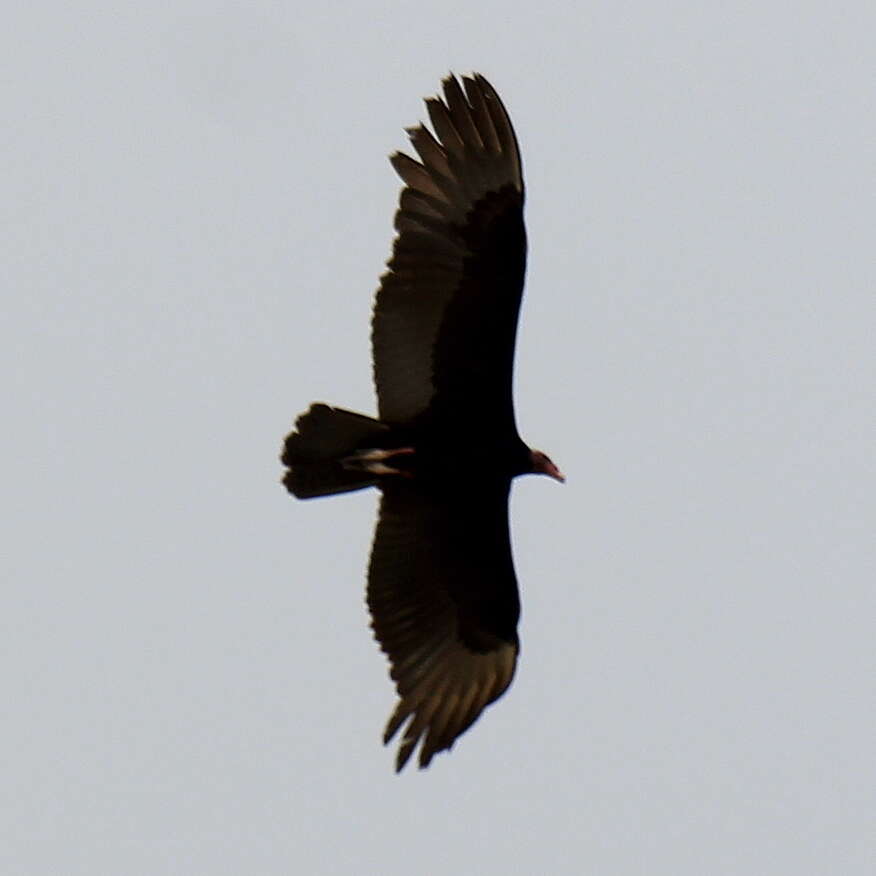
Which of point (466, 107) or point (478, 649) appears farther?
point (478, 649)

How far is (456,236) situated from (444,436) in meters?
1.08

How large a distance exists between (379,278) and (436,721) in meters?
2.18

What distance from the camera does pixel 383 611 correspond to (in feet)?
42.5

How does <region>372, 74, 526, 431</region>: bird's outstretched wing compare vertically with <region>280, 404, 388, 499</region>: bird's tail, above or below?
above

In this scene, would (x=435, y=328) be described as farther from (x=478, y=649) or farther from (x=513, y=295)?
(x=478, y=649)

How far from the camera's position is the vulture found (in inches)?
483

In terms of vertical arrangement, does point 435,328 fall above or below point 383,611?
above

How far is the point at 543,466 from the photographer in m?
13.1

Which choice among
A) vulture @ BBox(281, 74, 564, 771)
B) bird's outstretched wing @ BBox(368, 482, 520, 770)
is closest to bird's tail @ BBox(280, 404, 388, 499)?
vulture @ BBox(281, 74, 564, 771)

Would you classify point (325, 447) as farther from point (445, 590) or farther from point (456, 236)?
point (456, 236)

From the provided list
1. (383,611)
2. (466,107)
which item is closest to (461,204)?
(466,107)

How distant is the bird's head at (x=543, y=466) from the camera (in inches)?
512

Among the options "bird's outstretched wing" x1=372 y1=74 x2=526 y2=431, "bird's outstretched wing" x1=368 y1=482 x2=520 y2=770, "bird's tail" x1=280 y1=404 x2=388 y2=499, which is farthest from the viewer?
"bird's outstretched wing" x1=368 y1=482 x2=520 y2=770

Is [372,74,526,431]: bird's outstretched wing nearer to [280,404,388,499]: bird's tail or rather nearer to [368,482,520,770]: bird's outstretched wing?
[280,404,388,499]: bird's tail
